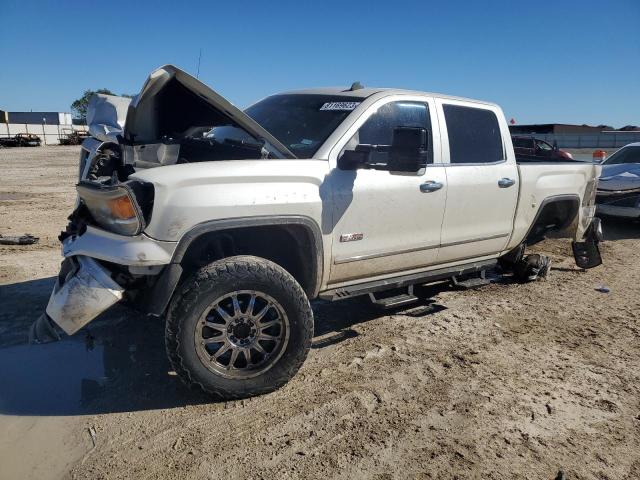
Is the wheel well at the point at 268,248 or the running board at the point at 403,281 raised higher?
the wheel well at the point at 268,248

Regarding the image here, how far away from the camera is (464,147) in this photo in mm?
4586

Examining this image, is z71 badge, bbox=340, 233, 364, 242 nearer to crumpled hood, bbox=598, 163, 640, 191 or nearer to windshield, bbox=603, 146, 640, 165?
crumpled hood, bbox=598, 163, 640, 191

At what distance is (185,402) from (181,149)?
6.21 feet

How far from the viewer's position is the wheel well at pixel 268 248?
11.4 ft

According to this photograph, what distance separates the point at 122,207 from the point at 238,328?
1026 millimetres

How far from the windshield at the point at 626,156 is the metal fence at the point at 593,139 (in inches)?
930

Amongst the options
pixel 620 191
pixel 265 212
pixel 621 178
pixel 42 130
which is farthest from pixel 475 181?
pixel 42 130

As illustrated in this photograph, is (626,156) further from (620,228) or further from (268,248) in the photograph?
(268,248)

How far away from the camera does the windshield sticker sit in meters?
4.01

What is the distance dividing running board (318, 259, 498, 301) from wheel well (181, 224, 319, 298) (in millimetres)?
204

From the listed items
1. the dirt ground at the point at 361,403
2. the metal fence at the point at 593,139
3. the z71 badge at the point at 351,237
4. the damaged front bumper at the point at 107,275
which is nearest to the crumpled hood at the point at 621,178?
the dirt ground at the point at 361,403

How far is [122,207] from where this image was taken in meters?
2.98

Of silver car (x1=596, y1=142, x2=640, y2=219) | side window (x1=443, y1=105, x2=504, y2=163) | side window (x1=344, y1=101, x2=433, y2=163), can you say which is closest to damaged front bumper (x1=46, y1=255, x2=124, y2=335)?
side window (x1=344, y1=101, x2=433, y2=163)

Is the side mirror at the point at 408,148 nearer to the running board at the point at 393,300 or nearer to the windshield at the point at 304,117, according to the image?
the windshield at the point at 304,117
